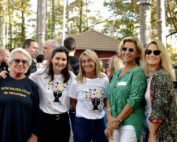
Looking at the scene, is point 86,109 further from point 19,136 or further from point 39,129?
point 19,136

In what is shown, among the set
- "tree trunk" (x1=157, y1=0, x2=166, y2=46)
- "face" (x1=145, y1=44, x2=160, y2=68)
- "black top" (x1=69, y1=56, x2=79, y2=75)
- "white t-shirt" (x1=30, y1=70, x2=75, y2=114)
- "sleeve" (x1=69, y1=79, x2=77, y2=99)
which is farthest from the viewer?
"tree trunk" (x1=157, y1=0, x2=166, y2=46)

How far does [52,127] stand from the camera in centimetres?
471

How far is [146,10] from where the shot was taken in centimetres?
818

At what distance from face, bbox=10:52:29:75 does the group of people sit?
1cm

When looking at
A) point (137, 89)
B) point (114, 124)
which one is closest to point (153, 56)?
point (137, 89)

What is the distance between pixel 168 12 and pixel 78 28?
2111 cm

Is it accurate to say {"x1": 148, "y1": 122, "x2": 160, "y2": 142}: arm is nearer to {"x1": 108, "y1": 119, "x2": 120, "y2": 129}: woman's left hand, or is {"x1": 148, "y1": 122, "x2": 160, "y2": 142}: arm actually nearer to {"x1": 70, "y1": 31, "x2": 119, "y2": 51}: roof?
{"x1": 108, "y1": 119, "x2": 120, "y2": 129}: woman's left hand

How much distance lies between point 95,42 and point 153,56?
97.8ft

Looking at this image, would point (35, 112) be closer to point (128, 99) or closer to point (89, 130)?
point (89, 130)

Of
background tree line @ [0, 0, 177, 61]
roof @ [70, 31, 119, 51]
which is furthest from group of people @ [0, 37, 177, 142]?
roof @ [70, 31, 119, 51]

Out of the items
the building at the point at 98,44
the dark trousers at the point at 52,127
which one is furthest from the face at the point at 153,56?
the building at the point at 98,44

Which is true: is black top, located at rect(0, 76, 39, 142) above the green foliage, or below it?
below

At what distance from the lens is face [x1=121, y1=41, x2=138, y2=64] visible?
4418mm

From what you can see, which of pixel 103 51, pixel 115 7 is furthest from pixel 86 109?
pixel 115 7
